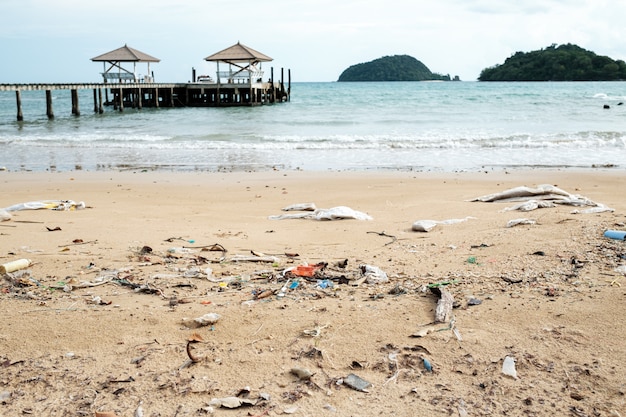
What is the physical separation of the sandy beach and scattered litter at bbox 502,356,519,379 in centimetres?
2

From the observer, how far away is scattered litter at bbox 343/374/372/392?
2733 mm

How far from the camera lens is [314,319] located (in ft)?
11.3

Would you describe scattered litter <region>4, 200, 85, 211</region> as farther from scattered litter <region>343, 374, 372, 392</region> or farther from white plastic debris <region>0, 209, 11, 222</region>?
scattered litter <region>343, 374, 372, 392</region>

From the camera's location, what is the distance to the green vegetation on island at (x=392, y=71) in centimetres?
14062

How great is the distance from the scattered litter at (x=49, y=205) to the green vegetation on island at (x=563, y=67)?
107m

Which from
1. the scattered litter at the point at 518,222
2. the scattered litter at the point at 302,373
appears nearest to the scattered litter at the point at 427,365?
the scattered litter at the point at 302,373

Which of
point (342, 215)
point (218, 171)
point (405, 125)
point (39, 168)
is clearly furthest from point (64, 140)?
point (342, 215)

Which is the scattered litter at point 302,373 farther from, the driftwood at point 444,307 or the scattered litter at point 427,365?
the driftwood at point 444,307

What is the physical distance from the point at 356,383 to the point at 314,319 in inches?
29.0

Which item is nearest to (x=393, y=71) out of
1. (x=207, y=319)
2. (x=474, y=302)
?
(x=474, y=302)

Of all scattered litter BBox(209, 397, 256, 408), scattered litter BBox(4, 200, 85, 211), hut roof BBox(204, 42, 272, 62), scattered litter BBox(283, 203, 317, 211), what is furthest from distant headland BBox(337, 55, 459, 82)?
scattered litter BBox(209, 397, 256, 408)

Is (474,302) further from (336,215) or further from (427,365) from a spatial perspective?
(336,215)

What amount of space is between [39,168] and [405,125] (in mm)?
15835

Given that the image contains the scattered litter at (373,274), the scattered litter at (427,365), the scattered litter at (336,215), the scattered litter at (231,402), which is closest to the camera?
the scattered litter at (231,402)
